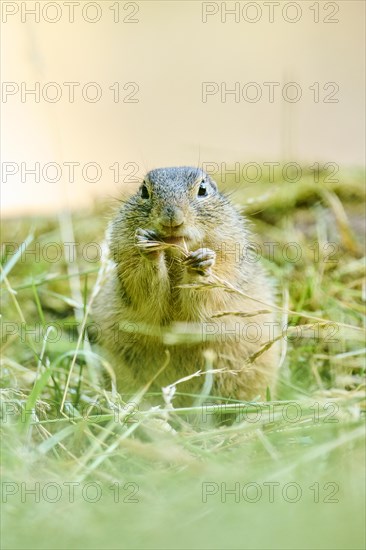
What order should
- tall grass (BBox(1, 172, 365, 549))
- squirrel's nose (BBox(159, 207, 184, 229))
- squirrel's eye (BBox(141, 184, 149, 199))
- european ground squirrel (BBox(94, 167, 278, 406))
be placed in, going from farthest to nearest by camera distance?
1. squirrel's eye (BBox(141, 184, 149, 199))
2. european ground squirrel (BBox(94, 167, 278, 406))
3. squirrel's nose (BBox(159, 207, 184, 229))
4. tall grass (BBox(1, 172, 365, 549))

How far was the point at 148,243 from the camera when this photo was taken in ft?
12.0

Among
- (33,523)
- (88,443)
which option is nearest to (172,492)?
(33,523)

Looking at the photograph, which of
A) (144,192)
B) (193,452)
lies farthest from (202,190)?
(193,452)

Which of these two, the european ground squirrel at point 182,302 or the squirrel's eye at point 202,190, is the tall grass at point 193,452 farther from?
the squirrel's eye at point 202,190

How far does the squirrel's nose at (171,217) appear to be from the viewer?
362 cm

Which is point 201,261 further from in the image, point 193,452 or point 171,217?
point 193,452

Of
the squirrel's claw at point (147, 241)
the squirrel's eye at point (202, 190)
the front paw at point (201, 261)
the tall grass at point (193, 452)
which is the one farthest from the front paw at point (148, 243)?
the tall grass at point (193, 452)

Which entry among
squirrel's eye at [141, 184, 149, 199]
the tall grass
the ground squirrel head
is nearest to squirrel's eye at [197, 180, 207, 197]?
the ground squirrel head

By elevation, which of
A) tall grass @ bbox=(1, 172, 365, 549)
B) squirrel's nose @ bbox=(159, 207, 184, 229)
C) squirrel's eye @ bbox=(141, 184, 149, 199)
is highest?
squirrel's eye @ bbox=(141, 184, 149, 199)

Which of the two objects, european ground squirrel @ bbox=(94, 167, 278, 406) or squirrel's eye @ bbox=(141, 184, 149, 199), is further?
squirrel's eye @ bbox=(141, 184, 149, 199)

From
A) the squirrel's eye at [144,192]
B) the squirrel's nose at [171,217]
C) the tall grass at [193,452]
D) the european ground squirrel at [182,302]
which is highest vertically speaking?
the squirrel's eye at [144,192]

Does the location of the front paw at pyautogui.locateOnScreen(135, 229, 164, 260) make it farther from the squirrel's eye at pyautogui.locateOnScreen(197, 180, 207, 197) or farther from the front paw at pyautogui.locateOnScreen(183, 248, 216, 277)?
the squirrel's eye at pyautogui.locateOnScreen(197, 180, 207, 197)

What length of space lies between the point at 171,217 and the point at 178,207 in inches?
3.9

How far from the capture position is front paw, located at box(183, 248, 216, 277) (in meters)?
3.66
